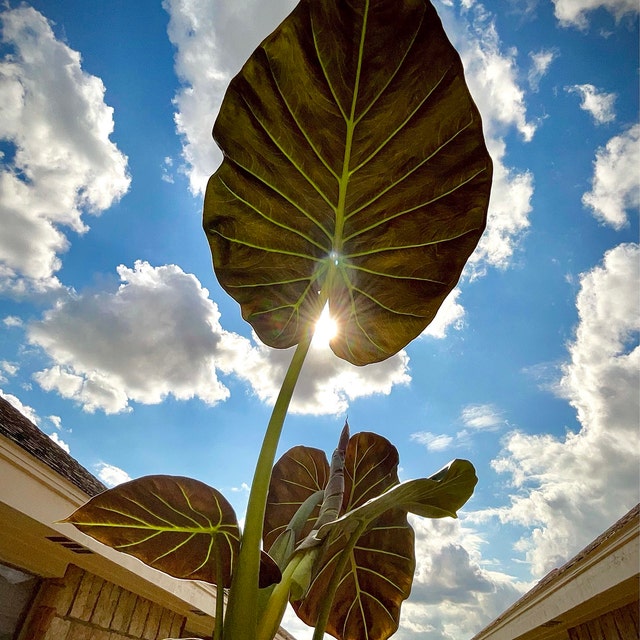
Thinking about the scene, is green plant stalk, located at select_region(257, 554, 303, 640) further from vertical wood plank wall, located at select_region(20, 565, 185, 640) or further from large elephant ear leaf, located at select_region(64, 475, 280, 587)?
vertical wood plank wall, located at select_region(20, 565, 185, 640)

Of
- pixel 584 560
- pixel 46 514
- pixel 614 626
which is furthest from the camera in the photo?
pixel 614 626

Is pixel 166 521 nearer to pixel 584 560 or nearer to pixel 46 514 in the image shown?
pixel 46 514

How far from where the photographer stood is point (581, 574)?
250 centimetres

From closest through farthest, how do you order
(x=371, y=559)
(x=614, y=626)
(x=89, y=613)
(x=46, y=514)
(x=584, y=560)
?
(x=371, y=559) < (x=46, y=514) < (x=89, y=613) < (x=584, y=560) < (x=614, y=626)

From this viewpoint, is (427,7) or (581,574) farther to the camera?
(581,574)

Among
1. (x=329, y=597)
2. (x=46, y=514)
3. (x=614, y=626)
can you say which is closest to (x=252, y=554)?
(x=329, y=597)

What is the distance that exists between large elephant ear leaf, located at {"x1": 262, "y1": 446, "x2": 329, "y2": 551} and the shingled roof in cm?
98

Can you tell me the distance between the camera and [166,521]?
1.89ft

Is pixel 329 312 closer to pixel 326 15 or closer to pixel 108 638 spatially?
pixel 326 15

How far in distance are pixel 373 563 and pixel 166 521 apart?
1.54 feet

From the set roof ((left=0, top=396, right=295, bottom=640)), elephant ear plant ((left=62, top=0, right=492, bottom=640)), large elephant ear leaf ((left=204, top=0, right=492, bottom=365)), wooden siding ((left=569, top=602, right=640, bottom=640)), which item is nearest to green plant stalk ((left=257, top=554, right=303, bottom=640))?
elephant ear plant ((left=62, top=0, right=492, bottom=640))

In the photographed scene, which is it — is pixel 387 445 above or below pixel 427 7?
below

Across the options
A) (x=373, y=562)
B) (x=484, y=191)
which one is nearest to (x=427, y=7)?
(x=484, y=191)

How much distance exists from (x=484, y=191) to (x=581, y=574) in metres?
2.84
